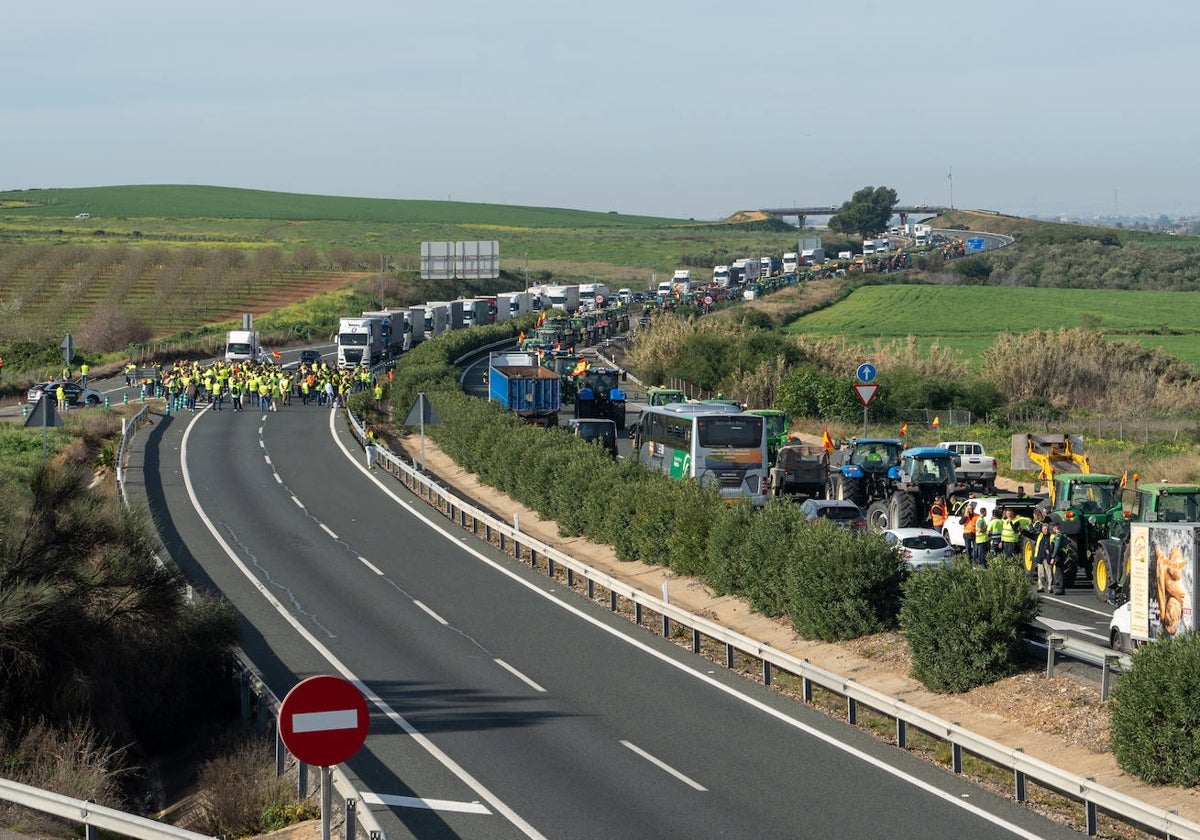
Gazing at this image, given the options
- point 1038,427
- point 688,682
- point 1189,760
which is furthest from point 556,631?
point 1038,427

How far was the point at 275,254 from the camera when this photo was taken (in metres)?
148

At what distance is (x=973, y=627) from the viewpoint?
18125mm

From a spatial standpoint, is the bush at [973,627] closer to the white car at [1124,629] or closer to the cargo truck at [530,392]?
the white car at [1124,629]

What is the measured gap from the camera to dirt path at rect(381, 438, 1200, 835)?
49.4 feet

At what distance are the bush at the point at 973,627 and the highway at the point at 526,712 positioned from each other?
5.99 ft

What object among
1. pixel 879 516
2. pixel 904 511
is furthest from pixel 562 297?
pixel 904 511

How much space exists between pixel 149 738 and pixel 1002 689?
33.3 ft

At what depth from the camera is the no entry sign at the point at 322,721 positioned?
1030 cm

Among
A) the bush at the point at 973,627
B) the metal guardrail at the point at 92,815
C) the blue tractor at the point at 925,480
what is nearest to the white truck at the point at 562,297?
the blue tractor at the point at 925,480

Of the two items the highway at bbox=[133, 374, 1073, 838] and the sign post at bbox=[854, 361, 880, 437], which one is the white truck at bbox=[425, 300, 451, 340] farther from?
the highway at bbox=[133, 374, 1073, 838]

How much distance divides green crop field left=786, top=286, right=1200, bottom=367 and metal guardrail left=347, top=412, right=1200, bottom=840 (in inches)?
2318

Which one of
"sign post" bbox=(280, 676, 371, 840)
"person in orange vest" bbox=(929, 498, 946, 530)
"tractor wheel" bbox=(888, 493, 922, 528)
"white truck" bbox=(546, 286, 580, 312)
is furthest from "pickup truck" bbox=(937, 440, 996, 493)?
"white truck" bbox=(546, 286, 580, 312)

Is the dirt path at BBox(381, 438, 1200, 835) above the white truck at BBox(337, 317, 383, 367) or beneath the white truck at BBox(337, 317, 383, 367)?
above

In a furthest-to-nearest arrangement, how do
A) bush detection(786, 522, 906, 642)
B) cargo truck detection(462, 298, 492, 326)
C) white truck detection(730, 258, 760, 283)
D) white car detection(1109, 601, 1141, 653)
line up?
white truck detection(730, 258, 760, 283) < cargo truck detection(462, 298, 492, 326) < bush detection(786, 522, 906, 642) < white car detection(1109, 601, 1141, 653)
